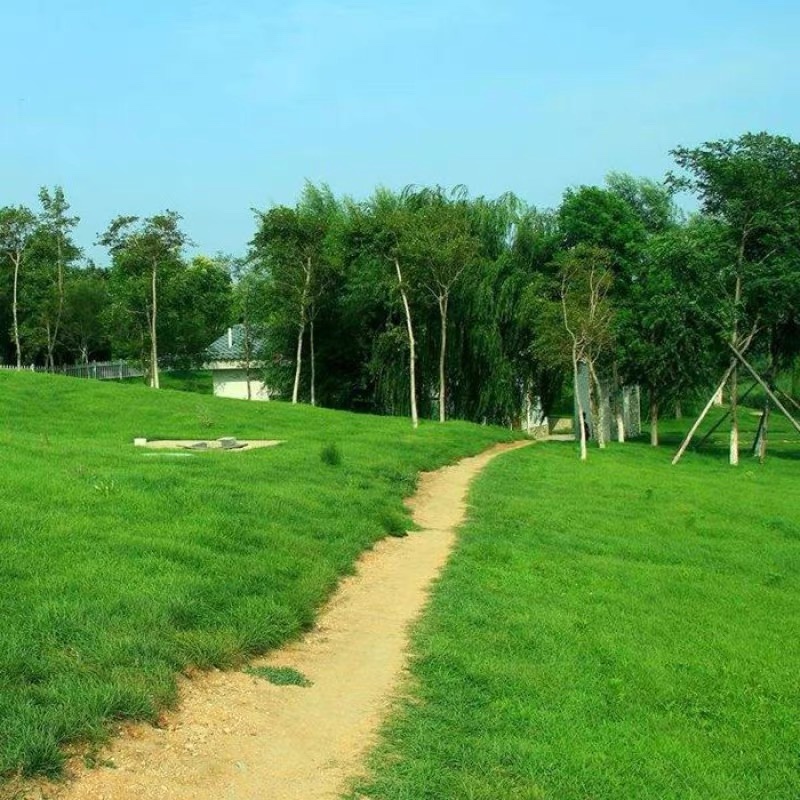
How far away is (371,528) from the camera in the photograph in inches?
499

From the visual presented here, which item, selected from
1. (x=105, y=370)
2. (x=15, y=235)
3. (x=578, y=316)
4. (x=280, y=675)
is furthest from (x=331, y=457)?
(x=105, y=370)

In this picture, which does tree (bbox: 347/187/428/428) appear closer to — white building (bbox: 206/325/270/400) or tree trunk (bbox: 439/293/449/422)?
tree trunk (bbox: 439/293/449/422)

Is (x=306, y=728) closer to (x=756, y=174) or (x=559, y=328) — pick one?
(x=559, y=328)

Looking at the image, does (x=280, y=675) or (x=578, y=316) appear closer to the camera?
(x=280, y=675)

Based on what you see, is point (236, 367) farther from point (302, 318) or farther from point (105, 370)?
point (302, 318)

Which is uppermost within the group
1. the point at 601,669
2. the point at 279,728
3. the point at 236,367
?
the point at 236,367

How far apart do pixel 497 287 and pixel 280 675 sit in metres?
33.9

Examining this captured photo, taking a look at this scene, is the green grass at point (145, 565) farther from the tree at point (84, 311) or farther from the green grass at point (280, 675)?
the tree at point (84, 311)

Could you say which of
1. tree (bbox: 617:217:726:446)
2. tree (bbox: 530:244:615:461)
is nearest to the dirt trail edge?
tree (bbox: 530:244:615:461)

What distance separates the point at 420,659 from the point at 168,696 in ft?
7.04

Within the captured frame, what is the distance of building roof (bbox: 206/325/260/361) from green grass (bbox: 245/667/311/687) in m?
50.1

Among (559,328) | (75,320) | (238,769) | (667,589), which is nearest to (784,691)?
(667,589)

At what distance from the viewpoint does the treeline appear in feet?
110

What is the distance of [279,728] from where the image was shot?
5.86 meters
